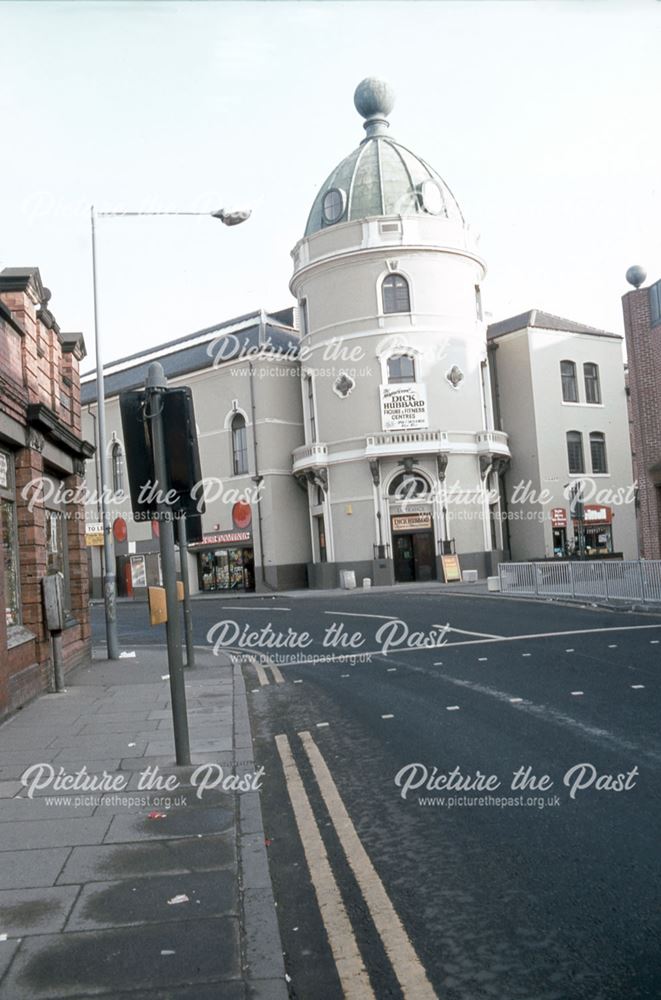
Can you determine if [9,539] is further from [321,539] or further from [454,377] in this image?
[454,377]

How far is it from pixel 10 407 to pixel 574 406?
36920 mm

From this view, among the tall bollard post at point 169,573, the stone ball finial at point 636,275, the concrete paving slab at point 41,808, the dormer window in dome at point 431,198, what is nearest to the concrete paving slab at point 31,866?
the concrete paving slab at point 41,808

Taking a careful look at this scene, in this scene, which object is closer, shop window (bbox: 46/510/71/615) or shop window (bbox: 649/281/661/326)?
shop window (bbox: 46/510/71/615)

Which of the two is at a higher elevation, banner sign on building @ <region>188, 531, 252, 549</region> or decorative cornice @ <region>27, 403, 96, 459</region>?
decorative cornice @ <region>27, 403, 96, 459</region>

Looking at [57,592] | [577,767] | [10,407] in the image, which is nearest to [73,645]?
[57,592]

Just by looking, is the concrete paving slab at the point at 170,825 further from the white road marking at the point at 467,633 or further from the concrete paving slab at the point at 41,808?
the white road marking at the point at 467,633

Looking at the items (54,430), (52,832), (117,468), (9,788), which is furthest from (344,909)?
(117,468)

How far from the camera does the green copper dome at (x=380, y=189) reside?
3997 cm

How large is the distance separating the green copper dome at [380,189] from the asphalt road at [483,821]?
30556 millimetres

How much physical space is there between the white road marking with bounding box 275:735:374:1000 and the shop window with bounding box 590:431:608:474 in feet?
132

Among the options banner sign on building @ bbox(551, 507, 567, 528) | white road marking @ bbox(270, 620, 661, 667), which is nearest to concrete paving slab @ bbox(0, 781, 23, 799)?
white road marking @ bbox(270, 620, 661, 667)

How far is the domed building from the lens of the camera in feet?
127

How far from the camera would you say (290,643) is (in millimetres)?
18609

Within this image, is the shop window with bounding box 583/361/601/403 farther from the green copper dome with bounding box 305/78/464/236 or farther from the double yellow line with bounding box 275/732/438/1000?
the double yellow line with bounding box 275/732/438/1000
